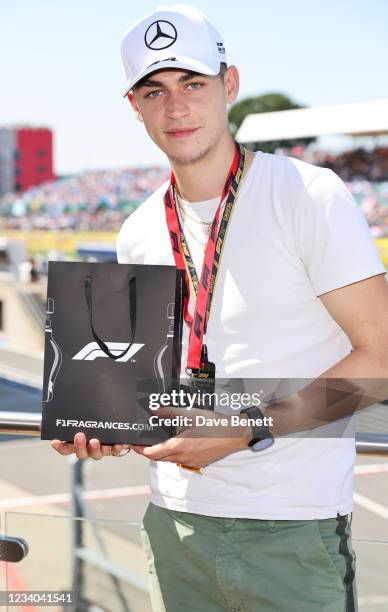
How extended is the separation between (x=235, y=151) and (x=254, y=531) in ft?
2.52

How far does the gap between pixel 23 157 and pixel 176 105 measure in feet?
324

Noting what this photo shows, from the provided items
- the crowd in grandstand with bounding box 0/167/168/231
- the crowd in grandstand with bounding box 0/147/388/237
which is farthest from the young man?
the crowd in grandstand with bounding box 0/167/168/231

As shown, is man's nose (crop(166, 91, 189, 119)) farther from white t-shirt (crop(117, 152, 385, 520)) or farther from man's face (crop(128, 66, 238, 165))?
white t-shirt (crop(117, 152, 385, 520))

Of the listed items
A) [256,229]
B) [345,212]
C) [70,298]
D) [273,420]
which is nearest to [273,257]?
[256,229]

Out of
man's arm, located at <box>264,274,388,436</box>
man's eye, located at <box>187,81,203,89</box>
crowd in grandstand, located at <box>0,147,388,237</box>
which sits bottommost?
man's arm, located at <box>264,274,388,436</box>

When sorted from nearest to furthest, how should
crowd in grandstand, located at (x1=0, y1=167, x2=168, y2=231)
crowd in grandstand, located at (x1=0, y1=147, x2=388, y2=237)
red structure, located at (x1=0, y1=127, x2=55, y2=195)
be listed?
crowd in grandstand, located at (x1=0, y1=147, x2=388, y2=237) < crowd in grandstand, located at (x1=0, y1=167, x2=168, y2=231) < red structure, located at (x1=0, y1=127, x2=55, y2=195)

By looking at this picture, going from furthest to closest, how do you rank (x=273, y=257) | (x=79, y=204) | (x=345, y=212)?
(x=79, y=204) → (x=273, y=257) → (x=345, y=212)

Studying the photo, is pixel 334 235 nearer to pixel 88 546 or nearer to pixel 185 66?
pixel 185 66

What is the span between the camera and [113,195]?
53531 millimetres

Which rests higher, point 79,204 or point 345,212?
point 79,204

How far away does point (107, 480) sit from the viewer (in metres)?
12.2

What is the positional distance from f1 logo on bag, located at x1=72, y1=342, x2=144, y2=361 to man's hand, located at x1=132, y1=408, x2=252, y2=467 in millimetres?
153

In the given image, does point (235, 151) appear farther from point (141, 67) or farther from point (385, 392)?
point (385, 392)

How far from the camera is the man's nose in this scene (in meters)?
1.65
